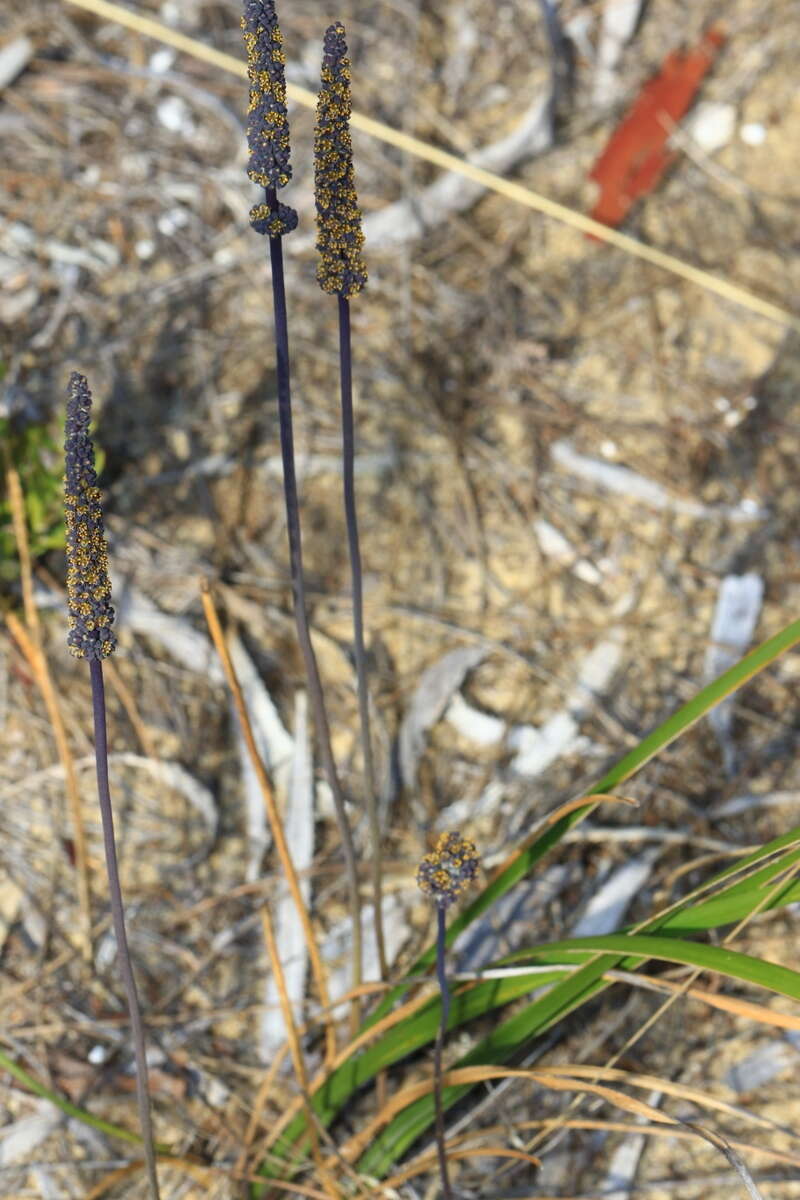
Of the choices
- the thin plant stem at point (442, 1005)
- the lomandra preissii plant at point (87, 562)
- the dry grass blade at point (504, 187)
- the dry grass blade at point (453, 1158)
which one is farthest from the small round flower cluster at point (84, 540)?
the dry grass blade at point (504, 187)

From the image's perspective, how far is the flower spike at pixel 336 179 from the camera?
1.03 metres

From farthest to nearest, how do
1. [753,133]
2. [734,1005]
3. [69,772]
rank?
[753,133] → [69,772] → [734,1005]

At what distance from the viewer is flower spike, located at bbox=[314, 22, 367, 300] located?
1031 millimetres

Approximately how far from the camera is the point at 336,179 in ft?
3.54

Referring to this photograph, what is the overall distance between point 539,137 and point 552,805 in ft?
6.14

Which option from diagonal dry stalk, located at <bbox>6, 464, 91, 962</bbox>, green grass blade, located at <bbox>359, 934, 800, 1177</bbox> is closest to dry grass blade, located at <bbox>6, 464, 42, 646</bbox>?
diagonal dry stalk, located at <bbox>6, 464, 91, 962</bbox>

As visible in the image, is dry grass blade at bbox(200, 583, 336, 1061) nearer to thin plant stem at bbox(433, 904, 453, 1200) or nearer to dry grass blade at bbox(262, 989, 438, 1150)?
dry grass blade at bbox(262, 989, 438, 1150)

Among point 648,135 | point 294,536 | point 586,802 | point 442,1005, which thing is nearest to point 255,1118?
point 442,1005

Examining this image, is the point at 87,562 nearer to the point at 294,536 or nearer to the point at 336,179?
the point at 294,536

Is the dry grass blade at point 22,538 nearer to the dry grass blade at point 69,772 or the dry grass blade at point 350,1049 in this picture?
the dry grass blade at point 69,772

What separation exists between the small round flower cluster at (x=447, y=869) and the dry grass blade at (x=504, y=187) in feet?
5.21

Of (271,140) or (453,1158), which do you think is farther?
(453,1158)

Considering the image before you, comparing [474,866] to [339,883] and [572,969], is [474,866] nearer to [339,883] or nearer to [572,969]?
[572,969]

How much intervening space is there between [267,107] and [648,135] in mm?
2370
